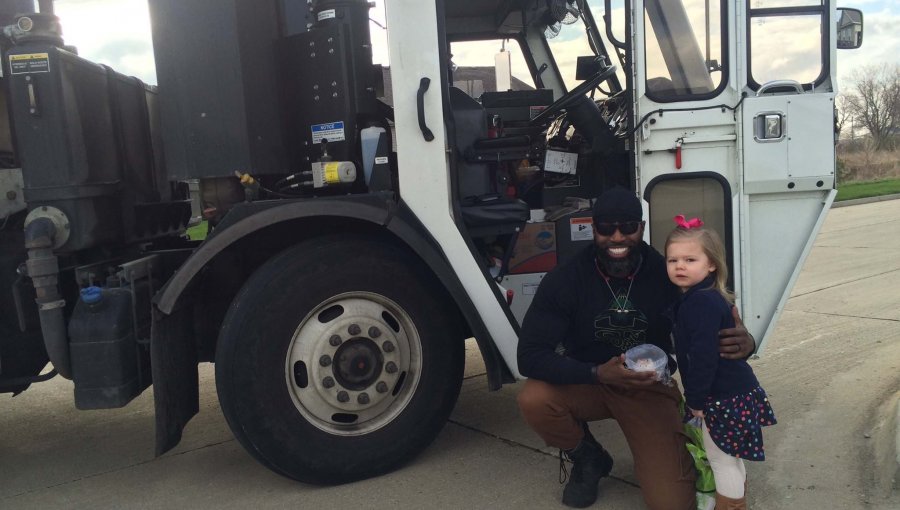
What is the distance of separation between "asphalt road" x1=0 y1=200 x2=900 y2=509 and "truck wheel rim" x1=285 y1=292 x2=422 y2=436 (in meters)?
0.33

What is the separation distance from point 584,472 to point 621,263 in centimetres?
90

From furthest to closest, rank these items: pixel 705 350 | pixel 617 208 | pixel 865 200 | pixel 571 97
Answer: pixel 865 200
pixel 571 97
pixel 617 208
pixel 705 350

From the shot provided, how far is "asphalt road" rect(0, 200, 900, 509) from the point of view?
10.8 feet

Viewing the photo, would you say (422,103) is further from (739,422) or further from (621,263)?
(739,422)

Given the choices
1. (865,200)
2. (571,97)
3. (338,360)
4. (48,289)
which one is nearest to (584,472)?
(338,360)

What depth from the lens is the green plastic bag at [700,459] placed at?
2.96 metres

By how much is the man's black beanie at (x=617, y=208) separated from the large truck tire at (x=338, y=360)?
0.84 m

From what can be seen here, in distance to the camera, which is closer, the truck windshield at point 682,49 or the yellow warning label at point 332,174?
the yellow warning label at point 332,174

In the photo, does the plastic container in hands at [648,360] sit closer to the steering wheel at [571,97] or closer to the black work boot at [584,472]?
the black work boot at [584,472]

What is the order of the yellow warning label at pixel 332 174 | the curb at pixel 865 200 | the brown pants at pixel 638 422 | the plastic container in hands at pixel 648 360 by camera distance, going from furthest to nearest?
the curb at pixel 865 200
the yellow warning label at pixel 332 174
the brown pants at pixel 638 422
the plastic container in hands at pixel 648 360

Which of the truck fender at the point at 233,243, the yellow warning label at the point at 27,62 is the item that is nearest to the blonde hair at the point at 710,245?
the truck fender at the point at 233,243

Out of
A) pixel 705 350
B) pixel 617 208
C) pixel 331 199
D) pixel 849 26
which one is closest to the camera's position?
pixel 705 350

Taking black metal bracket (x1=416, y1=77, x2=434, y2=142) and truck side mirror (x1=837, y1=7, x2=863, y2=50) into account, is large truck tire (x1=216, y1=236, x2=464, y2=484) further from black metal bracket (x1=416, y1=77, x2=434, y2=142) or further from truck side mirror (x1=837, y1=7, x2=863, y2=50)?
truck side mirror (x1=837, y1=7, x2=863, y2=50)

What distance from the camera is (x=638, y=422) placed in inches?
125
